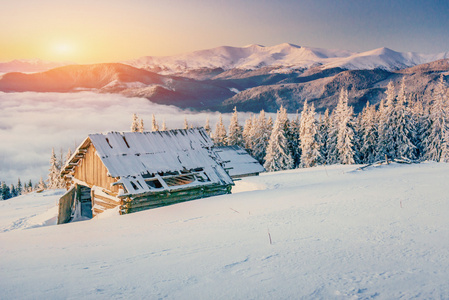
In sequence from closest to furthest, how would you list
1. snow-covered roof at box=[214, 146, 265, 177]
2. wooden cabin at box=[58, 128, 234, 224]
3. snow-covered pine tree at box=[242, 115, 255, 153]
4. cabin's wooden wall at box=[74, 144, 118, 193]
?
1. wooden cabin at box=[58, 128, 234, 224]
2. cabin's wooden wall at box=[74, 144, 118, 193]
3. snow-covered roof at box=[214, 146, 265, 177]
4. snow-covered pine tree at box=[242, 115, 255, 153]

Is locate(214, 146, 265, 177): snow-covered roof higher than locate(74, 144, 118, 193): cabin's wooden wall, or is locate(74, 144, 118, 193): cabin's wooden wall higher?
locate(74, 144, 118, 193): cabin's wooden wall

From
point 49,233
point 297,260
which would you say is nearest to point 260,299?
point 297,260

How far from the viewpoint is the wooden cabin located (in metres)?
16.6

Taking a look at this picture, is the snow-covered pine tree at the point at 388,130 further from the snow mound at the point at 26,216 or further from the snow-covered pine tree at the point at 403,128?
the snow mound at the point at 26,216

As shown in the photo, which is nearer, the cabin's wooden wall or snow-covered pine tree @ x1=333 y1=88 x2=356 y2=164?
the cabin's wooden wall

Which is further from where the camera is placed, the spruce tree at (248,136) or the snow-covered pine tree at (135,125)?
the spruce tree at (248,136)

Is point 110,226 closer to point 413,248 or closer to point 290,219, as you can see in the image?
point 290,219

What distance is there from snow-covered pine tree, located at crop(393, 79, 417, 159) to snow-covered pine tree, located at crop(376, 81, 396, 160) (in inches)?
24.9

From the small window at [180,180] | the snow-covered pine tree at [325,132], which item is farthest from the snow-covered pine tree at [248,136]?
the small window at [180,180]

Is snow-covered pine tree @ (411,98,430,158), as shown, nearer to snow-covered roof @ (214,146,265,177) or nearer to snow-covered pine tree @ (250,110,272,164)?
snow-covered pine tree @ (250,110,272,164)

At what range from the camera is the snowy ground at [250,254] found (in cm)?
539

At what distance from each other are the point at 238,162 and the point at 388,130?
28.8 metres

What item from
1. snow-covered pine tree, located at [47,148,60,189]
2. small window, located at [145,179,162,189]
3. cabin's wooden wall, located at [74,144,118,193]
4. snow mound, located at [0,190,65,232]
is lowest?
snow-covered pine tree, located at [47,148,60,189]

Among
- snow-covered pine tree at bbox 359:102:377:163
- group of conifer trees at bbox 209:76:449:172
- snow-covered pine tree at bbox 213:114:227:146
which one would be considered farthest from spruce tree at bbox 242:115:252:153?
snow-covered pine tree at bbox 359:102:377:163
